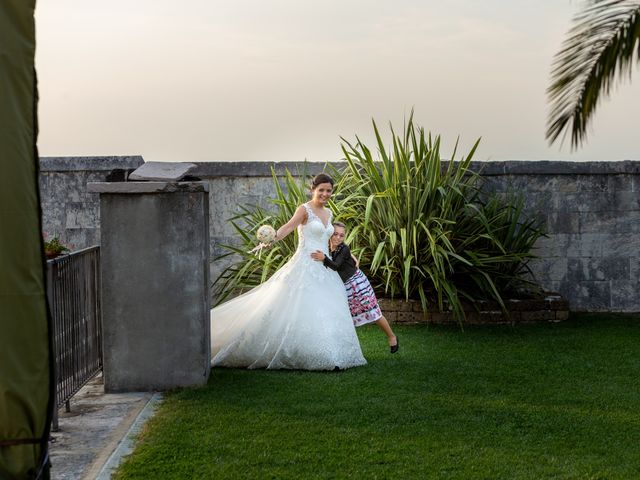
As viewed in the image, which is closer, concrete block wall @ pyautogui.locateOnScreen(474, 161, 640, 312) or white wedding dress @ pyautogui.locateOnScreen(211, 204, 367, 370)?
white wedding dress @ pyautogui.locateOnScreen(211, 204, 367, 370)

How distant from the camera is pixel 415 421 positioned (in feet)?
19.0

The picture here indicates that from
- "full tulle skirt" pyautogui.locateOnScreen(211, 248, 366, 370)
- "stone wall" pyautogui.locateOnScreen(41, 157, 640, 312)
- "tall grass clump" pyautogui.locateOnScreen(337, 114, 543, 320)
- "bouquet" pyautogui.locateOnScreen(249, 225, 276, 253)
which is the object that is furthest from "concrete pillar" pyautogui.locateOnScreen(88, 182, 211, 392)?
"stone wall" pyautogui.locateOnScreen(41, 157, 640, 312)

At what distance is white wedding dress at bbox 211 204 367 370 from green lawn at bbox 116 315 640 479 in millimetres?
164

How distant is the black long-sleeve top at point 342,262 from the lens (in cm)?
782

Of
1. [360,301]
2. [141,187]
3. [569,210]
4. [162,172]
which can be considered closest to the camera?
[141,187]

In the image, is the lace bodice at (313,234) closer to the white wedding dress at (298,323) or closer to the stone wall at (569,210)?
the white wedding dress at (298,323)

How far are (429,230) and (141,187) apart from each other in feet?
14.7

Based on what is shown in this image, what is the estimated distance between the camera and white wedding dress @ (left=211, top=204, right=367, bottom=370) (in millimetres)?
7457

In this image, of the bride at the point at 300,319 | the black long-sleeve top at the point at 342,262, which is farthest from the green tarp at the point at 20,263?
the black long-sleeve top at the point at 342,262

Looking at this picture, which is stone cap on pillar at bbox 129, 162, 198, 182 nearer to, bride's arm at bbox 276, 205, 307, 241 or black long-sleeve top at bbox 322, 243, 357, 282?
bride's arm at bbox 276, 205, 307, 241

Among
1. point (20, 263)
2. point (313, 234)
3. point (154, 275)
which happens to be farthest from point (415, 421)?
point (20, 263)

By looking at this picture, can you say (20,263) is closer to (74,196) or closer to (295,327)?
(295,327)

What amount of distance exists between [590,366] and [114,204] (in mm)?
4210

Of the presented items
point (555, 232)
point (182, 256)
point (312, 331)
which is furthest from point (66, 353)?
point (555, 232)
